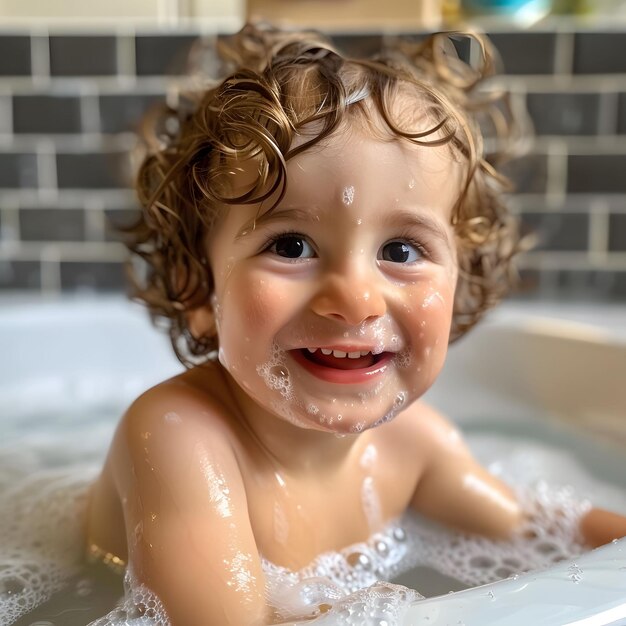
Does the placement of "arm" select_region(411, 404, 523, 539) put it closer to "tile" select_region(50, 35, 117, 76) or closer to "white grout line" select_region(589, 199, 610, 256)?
"white grout line" select_region(589, 199, 610, 256)

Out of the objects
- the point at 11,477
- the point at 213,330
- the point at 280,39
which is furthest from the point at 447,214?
the point at 11,477

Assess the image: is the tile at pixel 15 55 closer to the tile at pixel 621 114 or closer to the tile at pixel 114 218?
the tile at pixel 114 218

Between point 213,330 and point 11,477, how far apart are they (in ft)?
1.49

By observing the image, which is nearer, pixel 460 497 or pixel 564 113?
pixel 460 497

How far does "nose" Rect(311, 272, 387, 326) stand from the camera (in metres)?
0.69

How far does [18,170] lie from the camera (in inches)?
66.0

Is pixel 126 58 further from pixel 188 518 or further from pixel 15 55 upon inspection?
pixel 188 518

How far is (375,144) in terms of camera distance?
719mm

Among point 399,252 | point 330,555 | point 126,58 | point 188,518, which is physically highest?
point 126,58

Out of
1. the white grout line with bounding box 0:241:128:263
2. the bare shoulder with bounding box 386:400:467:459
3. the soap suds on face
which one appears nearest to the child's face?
the soap suds on face

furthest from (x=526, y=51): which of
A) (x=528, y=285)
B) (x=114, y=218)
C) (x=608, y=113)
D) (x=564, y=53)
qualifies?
(x=114, y=218)

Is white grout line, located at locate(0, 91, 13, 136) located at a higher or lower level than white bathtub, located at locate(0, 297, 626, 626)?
higher

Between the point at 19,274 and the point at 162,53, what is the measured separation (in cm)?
55

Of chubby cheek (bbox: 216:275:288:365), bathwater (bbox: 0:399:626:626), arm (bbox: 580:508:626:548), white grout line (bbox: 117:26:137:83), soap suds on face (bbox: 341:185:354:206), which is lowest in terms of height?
bathwater (bbox: 0:399:626:626)
